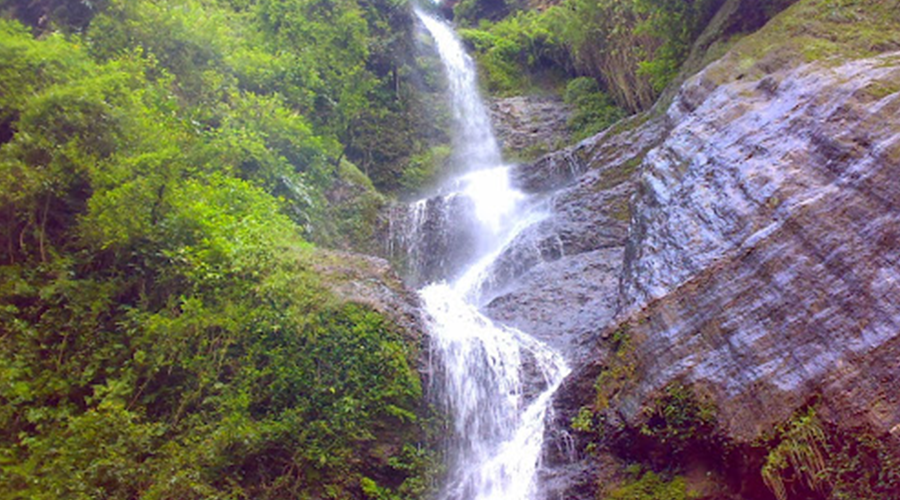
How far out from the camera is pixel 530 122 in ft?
72.3

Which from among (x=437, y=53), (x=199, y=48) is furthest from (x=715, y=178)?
(x=437, y=53)

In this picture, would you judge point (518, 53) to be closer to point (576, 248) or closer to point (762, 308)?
point (576, 248)

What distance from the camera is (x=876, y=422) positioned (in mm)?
4945

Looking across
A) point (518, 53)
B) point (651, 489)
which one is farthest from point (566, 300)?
point (518, 53)

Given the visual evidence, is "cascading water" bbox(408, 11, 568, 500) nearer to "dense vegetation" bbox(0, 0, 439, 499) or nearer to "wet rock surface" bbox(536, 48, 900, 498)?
"wet rock surface" bbox(536, 48, 900, 498)

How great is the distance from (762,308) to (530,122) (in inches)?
660

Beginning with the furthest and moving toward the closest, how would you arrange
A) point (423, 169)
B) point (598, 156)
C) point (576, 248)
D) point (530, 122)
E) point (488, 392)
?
point (530, 122), point (423, 169), point (598, 156), point (576, 248), point (488, 392)

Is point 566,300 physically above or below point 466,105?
below

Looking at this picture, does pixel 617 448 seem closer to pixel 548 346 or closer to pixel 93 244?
pixel 548 346

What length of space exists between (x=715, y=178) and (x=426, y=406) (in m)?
5.09

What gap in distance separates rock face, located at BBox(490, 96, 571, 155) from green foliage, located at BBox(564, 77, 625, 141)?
0.42 metres

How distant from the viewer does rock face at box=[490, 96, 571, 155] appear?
20531 millimetres

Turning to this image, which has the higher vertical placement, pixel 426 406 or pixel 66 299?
pixel 66 299

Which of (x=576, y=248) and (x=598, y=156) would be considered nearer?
(x=576, y=248)
